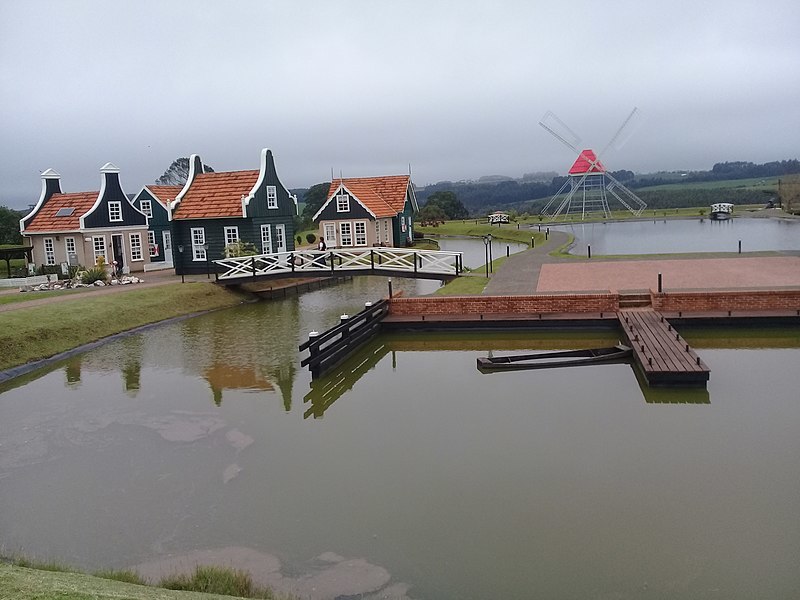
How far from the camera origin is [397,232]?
38.4 metres

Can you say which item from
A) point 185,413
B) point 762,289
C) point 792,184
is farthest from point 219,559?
point 792,184

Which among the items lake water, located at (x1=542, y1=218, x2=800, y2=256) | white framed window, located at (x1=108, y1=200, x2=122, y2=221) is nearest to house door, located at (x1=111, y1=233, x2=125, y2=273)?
white framed window, located at (x1=108, y1=200, x2=122, y2=221)

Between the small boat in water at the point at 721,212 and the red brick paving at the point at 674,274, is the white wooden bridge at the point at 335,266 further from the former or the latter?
the small boat in water at the point at 721,212

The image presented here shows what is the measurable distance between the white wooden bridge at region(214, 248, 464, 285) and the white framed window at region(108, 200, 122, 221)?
565cm

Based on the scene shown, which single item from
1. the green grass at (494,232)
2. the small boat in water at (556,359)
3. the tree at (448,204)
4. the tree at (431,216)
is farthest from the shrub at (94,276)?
the tree at (448,204)

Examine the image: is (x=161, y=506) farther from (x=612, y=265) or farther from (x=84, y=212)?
(x=84, y=212)

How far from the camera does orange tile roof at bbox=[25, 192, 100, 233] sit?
30.4m

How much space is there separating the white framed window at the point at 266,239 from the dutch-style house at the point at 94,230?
19.1 feet

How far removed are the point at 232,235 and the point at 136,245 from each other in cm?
502

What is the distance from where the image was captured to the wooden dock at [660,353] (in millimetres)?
12461

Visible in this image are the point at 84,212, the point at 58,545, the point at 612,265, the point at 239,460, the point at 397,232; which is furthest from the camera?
the point at 397,232

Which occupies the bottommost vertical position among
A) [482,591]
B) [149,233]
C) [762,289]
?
[482,591]

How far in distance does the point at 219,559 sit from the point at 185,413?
567cm

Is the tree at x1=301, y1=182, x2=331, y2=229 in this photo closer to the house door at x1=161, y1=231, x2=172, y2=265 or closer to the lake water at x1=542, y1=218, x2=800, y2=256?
the lake water at x1=542, y1=218, x2=800, y2=256
